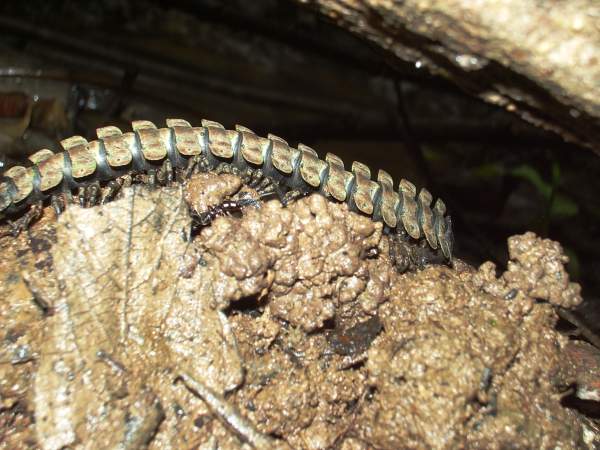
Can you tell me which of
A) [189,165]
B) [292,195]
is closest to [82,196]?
[189,165]

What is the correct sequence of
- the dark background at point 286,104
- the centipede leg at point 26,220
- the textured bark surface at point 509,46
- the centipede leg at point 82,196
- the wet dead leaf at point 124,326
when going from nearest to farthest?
the textured bark surface at point 509,46, the wet dead leaf at point 124,326, the centipede leg at point 26,220, the centipede leg at point 82,196, the dark background at point 286,104

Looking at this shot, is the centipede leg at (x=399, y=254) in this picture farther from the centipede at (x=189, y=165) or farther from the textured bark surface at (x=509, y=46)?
the textured bark surface at (x=509, y=46)

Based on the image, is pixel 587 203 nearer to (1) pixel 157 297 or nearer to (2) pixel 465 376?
(2) pixel 465 376

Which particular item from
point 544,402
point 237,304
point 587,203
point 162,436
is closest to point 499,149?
point 587,203

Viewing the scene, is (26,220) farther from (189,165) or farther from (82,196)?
(189,165)

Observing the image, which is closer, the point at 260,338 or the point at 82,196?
the point at 260,338

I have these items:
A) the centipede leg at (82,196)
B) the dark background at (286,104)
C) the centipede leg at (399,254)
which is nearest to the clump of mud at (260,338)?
the centipede leg at (399,254)

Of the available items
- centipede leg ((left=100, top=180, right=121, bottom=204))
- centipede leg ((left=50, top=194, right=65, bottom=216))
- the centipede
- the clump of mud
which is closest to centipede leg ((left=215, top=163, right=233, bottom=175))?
the centipede
